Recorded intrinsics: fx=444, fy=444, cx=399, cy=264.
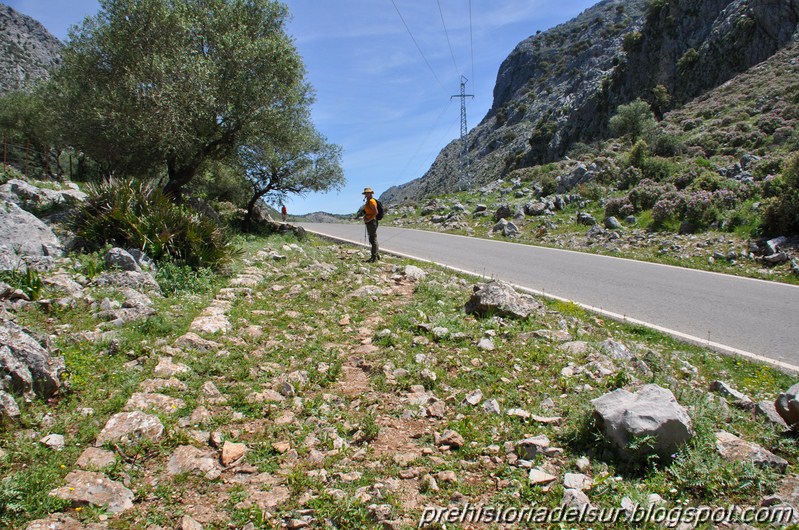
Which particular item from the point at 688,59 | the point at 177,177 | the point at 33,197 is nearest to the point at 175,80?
the point at 177,177

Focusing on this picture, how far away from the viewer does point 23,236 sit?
8.00 meters

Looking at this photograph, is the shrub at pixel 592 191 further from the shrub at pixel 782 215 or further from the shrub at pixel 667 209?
the shrub at pixel 782 215

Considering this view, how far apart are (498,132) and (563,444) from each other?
8812cm

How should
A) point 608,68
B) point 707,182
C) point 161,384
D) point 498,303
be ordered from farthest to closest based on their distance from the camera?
1. point 608,68
2. point 707,182
3. point 498,303
4. point 161,384

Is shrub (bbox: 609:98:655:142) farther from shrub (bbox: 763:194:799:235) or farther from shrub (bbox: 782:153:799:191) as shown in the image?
shrub (bbox: 763:194:799:235)

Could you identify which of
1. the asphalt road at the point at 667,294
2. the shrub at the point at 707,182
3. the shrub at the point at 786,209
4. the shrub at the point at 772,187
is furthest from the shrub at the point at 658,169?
the asphalt road at the point at 667,294

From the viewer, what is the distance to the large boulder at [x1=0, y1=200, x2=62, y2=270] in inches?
303

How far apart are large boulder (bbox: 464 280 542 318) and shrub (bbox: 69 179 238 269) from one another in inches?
222

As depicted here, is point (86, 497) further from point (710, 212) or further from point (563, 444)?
point (710, 212)

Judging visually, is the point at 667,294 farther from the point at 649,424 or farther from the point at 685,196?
the point at 685,196

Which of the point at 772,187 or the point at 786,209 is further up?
the point at 772,187

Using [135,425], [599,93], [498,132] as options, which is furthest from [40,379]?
[498,132]

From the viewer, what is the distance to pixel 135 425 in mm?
3945

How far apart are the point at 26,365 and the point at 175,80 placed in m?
12.2
